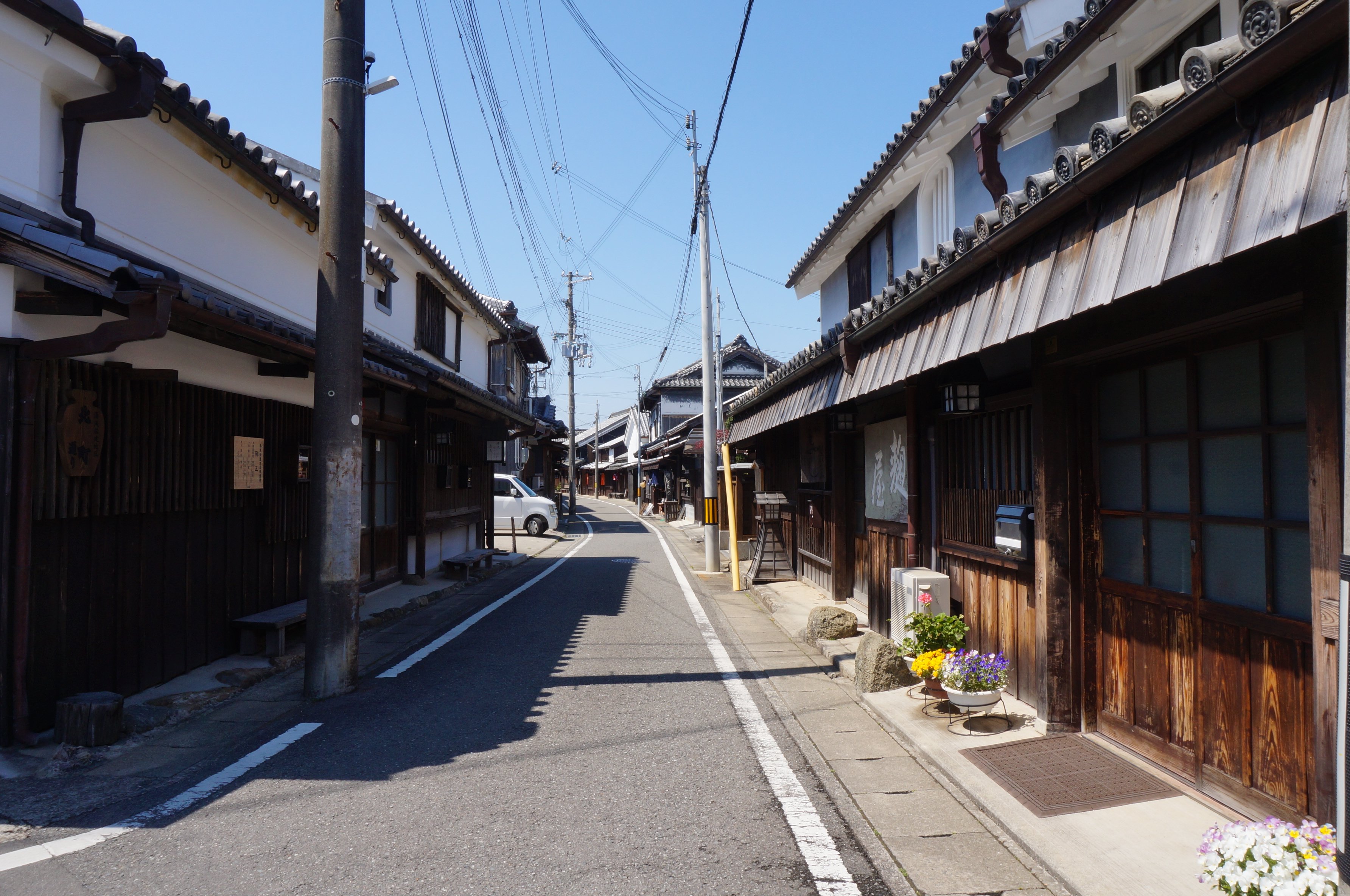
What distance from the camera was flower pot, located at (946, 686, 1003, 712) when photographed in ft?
19.7

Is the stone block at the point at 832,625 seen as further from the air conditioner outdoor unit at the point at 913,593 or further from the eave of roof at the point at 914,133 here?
the eave of roof at the point at 914,133

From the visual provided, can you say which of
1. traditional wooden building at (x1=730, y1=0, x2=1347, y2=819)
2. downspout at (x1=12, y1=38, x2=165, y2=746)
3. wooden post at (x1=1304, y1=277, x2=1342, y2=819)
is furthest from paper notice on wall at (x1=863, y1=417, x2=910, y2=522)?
downspout at (x1=12, y1=38, x2=165, y2=746)

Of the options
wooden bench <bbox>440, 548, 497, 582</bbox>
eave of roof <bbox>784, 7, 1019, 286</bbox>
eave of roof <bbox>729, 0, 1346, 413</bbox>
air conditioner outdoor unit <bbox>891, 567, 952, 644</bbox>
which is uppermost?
eave of roof <bbox>784, 7, 1019, 286</bbox>

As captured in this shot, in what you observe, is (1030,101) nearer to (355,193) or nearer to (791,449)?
(355,193)

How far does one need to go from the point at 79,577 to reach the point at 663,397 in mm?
45858

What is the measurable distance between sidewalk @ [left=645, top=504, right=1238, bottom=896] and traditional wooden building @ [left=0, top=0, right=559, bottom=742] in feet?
19.1

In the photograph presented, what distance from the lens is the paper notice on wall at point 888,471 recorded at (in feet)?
30.9

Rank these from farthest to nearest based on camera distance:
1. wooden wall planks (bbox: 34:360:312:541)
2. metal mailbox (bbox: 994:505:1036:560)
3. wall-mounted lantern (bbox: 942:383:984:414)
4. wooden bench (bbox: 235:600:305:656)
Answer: wooden bench (bbox: 235:600:305:656), wall-mounted lantern (bbox: 942:383:984:414), metal mailbox (bbox: 994:505:1036:560), wooden wall planks (bbox: 34:360:312:541)

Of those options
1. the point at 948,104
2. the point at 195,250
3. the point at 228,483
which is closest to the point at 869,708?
the point at 948,104

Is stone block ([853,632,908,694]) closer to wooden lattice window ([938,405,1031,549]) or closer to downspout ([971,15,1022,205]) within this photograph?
wooden lattice window ([938,405,1031,549])

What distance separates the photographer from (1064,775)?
16.6ft

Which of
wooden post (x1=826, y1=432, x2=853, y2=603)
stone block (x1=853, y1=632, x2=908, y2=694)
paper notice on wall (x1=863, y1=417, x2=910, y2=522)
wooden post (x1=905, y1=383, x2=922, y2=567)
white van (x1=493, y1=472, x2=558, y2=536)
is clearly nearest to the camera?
stone block (x1=853, y1=632, x2=908, y2=694)

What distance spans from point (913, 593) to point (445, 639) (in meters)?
5.85

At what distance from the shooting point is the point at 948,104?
28.4ft
